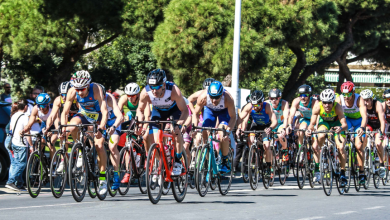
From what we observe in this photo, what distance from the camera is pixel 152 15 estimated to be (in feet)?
65.0

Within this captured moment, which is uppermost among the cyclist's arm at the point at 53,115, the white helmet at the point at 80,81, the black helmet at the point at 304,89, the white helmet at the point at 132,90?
the black helmet at the point at 304,89

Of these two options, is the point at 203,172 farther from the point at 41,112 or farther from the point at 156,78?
the point at 41,112

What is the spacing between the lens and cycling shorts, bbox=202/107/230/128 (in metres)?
10.8

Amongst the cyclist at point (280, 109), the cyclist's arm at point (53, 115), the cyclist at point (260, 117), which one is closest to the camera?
the cyclist's arm at point (53, 115)

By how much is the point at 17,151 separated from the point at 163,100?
3625mm

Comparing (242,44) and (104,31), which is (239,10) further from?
(104,31)

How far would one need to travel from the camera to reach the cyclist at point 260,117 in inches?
493

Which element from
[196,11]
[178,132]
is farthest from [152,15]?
[178,132]

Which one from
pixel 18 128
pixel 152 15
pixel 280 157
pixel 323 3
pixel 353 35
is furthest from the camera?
pixel 353 35

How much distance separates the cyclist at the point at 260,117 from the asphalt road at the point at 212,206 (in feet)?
3.75

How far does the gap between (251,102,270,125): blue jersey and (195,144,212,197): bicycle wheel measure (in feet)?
10.7

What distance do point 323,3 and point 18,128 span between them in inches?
494

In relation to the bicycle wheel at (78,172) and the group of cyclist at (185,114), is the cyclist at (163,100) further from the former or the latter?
the bicycle wheel at (78,172)

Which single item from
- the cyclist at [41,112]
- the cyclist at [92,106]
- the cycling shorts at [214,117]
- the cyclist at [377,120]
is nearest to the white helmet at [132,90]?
the cyclist at [41,112]
